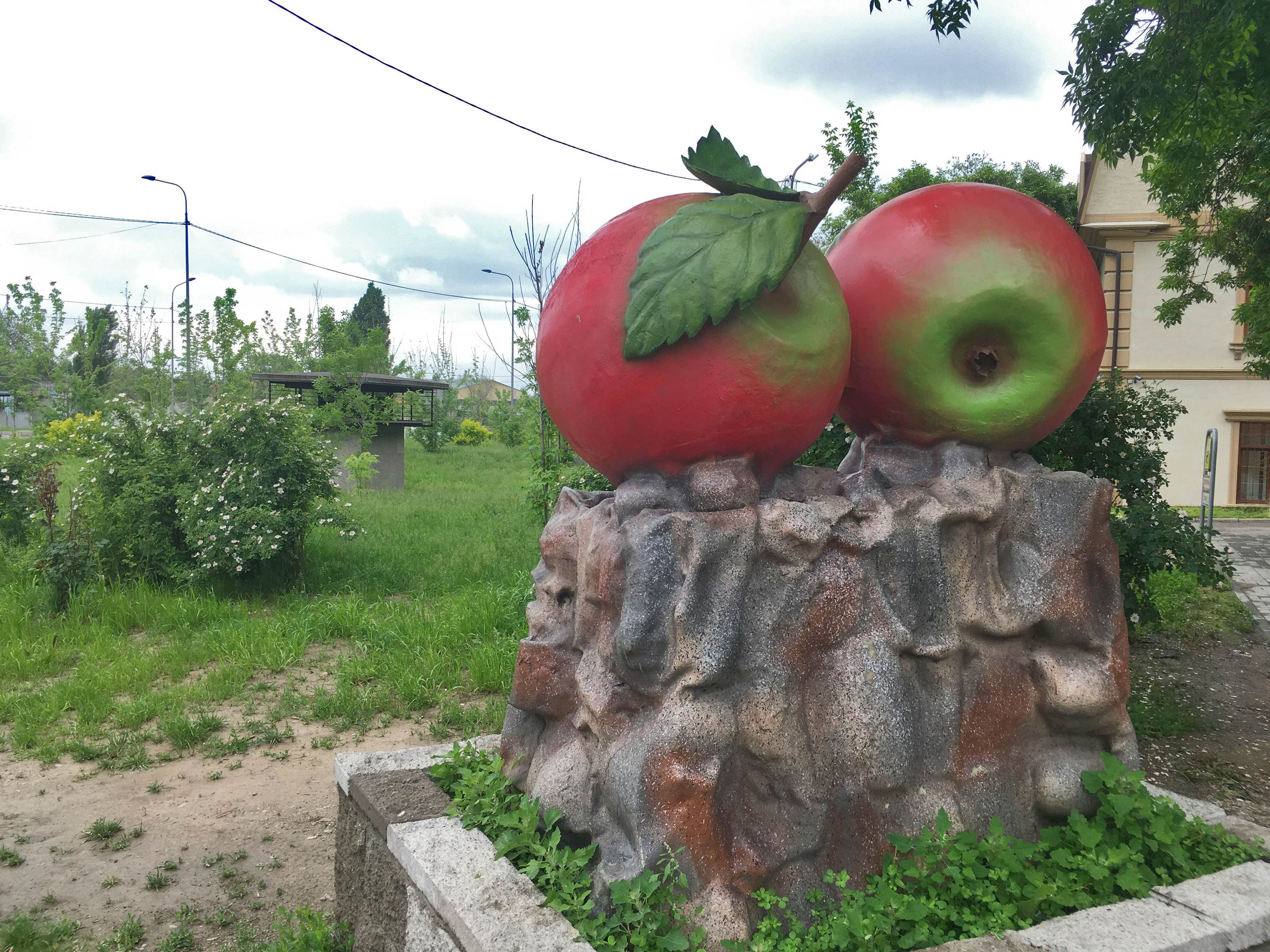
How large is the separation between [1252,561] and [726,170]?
11.5 metres

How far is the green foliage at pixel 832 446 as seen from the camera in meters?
5.82

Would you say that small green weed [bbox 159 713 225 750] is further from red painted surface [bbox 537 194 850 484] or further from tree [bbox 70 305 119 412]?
tree [bbox 70 305 119 412]

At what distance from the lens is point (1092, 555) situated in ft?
9.82

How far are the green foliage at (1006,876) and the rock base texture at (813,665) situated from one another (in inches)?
2.8

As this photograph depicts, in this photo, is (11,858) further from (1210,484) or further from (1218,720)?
(1210,484)

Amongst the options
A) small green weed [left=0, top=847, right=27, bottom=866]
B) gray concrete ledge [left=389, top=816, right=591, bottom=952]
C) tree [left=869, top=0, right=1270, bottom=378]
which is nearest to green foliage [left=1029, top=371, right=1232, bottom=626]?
tree [left=869, top=0, right=1270, bottom=378]

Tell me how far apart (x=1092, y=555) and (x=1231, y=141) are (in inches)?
169

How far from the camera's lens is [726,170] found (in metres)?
2.79

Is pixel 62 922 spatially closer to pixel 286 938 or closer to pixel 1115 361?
pixel 286 938

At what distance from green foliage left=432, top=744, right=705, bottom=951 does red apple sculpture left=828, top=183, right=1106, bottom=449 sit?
1657 millimetres

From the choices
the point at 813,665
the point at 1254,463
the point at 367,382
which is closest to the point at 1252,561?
the point at 1254,463

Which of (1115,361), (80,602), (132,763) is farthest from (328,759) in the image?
(1115,361)

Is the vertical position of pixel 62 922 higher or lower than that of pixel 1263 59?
lower

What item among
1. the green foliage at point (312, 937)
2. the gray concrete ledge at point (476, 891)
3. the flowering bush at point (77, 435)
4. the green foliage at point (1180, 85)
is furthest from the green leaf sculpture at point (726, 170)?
the flowering bush at point (77, 435)
